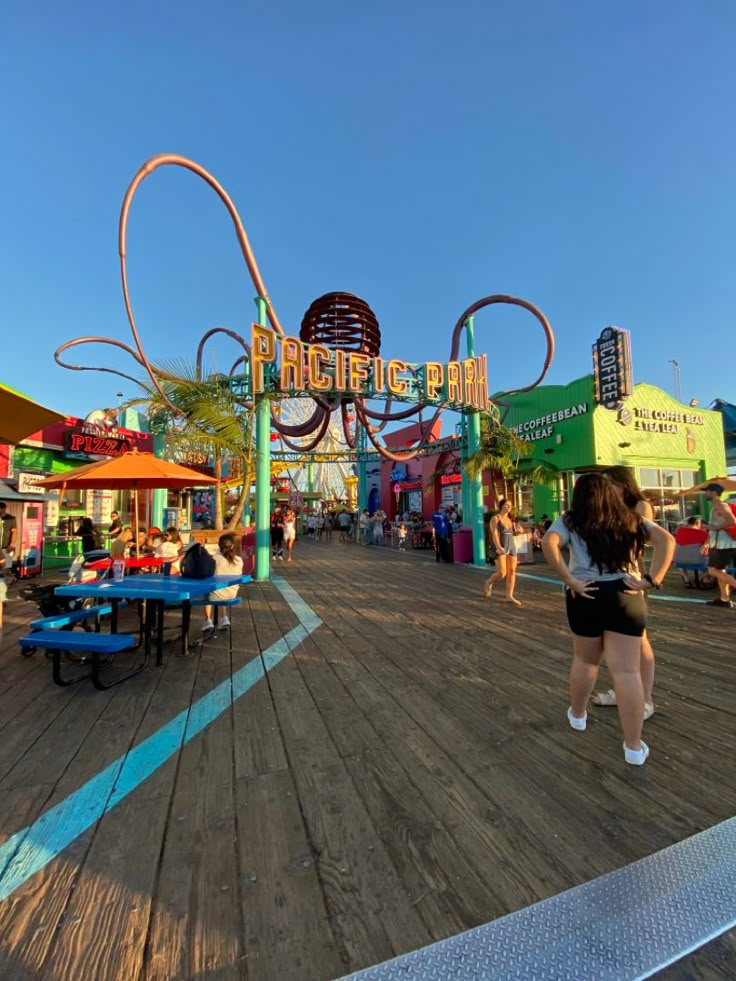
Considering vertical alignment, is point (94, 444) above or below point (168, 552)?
above

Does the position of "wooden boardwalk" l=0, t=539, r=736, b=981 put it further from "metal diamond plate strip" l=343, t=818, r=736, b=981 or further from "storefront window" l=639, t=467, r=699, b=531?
"storefront window" l=639, t=467, r=699, b=531

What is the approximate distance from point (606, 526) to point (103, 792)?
120 inches

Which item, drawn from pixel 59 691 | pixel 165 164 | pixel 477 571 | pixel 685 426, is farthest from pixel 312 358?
pixel 685 426

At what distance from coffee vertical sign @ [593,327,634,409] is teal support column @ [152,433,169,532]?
14.9 metres

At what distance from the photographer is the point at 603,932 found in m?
1.45

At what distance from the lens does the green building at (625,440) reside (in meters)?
16.4

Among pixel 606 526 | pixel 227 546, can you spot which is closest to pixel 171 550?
pixel 227 546

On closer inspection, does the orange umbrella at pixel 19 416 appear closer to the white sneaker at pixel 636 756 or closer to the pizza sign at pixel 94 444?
the white sneaker at pixel 636 756

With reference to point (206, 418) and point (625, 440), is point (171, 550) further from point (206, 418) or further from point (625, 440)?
point (625, 440)

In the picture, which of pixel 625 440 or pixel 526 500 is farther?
pixel 526 500

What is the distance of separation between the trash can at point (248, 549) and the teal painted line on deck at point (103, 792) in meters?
7.13

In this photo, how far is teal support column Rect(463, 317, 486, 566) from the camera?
13.0 metres

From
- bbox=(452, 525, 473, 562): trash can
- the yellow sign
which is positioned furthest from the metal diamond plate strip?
bbox=(452, 525, 473, 562): trash can

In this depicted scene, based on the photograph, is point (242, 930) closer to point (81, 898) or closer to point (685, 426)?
point (81, 898)
